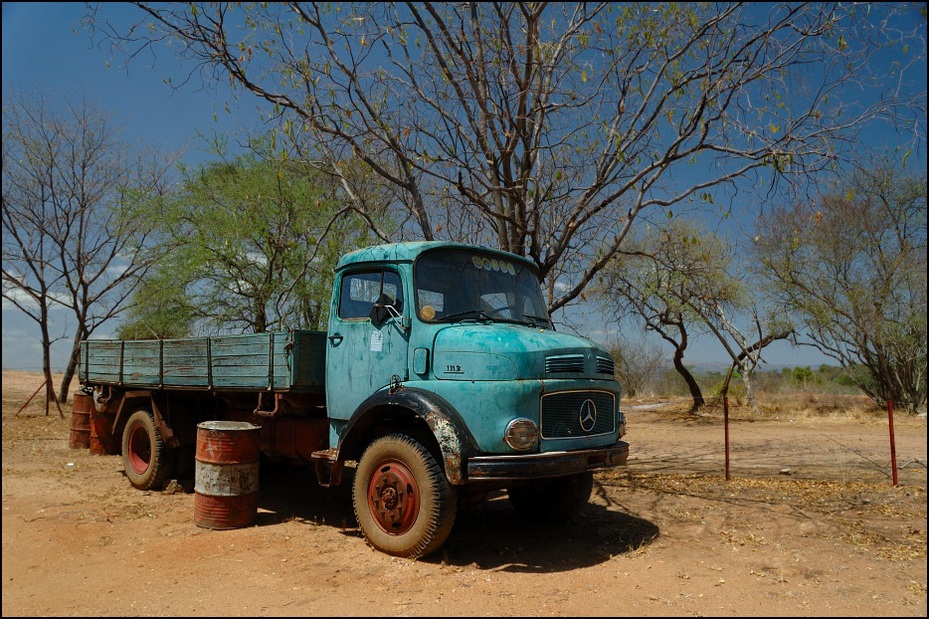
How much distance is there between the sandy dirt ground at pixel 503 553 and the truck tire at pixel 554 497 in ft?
0.50

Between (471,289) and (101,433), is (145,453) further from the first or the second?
(471,289)

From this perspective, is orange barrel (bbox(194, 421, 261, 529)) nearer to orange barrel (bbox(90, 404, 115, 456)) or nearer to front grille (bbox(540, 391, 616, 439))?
front grille (bbox(540, 391, 616, 439))

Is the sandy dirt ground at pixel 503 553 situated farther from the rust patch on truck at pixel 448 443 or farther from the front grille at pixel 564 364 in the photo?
the front grille at pixel 564 364

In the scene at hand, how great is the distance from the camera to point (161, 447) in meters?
8.41

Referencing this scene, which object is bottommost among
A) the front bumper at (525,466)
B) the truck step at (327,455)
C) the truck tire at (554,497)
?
the truck tire at (554,497)

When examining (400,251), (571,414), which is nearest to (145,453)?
(400,251)

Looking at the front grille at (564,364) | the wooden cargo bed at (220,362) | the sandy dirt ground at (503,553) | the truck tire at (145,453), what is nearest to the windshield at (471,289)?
the front grille at (564,364)

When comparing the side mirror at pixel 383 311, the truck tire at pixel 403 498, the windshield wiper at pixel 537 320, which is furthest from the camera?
the windshield wiper at pixel 537 320

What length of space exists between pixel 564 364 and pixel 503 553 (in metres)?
1.76

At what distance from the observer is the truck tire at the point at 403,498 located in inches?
209

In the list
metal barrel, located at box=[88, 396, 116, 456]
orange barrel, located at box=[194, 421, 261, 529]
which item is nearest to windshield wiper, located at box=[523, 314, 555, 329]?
orange barrel, located at box=[194, 421, 261, 529]

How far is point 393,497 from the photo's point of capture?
5594 millimetres

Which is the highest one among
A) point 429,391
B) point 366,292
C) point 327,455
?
point 366,292

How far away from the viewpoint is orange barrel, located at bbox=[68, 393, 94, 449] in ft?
35.0
